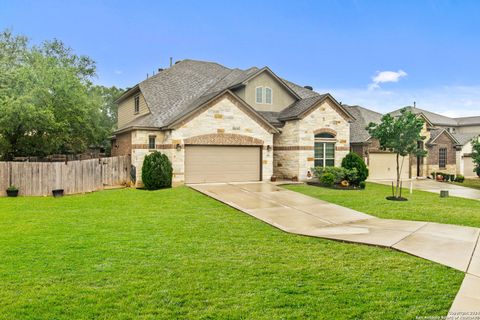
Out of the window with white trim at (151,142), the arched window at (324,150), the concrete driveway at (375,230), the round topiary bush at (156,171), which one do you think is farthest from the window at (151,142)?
the arched window at (324,150)

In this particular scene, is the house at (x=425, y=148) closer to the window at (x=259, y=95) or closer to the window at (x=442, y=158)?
the window at (x=442, y=158)

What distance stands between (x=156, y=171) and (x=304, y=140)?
30.7 ft

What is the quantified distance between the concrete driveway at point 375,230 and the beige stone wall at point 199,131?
4.47m

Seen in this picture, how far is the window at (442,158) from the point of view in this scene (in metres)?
29.9

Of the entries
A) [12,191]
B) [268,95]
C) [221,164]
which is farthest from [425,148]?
Result: [12,191]

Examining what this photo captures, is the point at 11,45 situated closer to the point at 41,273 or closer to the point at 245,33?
the point at 245,33

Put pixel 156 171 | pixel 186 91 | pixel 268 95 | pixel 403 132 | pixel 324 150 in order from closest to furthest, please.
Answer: pixel 403 132, pixel 156 171, pixel 324 150, pixel 268 95, pixel 186 91

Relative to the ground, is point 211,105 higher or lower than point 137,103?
lower

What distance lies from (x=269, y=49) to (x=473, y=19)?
14577 millimetres

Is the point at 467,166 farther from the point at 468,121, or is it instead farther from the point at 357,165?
the point at 468,121

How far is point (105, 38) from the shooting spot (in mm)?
27719

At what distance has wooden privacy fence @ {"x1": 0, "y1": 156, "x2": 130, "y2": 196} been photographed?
1554 centimetres

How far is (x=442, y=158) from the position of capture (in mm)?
30125

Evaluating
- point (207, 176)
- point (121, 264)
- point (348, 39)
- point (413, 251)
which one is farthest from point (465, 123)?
point (121, 264)
